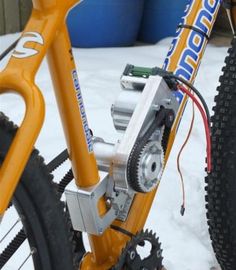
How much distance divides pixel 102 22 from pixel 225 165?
82.8 inches

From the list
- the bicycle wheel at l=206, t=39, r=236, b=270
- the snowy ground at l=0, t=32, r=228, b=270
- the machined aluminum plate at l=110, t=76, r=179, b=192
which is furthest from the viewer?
the snowy ground at l=0, t=32, r=228, b=270

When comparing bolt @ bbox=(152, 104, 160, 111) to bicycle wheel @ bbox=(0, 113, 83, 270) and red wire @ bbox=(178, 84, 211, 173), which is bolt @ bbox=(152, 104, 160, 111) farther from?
bicycle wheel @ bbox=(0, 113, 83, 270)

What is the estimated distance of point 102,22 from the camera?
3.22 metres

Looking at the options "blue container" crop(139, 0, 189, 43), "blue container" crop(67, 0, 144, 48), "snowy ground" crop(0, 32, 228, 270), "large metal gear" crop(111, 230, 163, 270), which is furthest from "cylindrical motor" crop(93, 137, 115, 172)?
"blue container" crop(139, 0, 189, 43)

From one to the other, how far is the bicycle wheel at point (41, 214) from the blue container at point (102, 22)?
238cm

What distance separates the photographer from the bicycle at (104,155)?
32.7 inches

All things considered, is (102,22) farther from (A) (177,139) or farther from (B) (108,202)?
(B) (108,202)

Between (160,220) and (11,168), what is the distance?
962 mm

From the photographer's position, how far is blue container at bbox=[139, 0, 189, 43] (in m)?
3.31

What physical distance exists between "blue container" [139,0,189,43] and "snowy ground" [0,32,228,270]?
3.4 inches

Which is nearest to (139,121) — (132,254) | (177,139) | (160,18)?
(132,254)

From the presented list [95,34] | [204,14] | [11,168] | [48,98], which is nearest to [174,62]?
[204,14]

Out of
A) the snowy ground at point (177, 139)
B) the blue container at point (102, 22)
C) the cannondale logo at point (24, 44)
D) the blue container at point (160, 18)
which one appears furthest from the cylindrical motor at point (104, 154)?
the blue container at point (160, 18)

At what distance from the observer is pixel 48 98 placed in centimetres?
245
